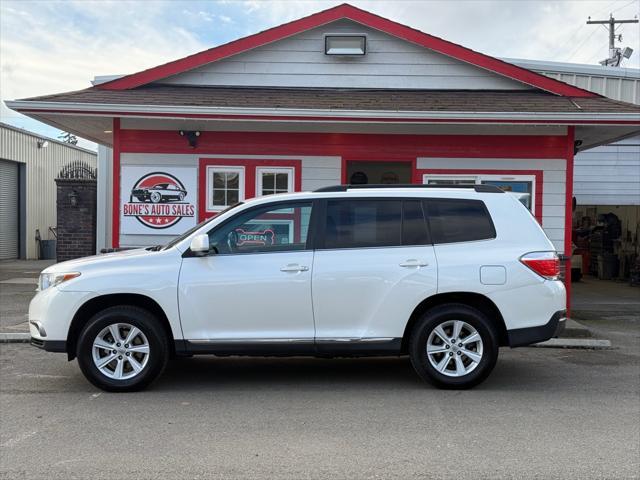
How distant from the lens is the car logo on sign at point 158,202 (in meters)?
10.0

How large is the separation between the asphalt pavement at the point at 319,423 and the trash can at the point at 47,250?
19.1m

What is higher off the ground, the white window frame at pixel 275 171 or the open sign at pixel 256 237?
Result: the white window frame at pixel 275 171

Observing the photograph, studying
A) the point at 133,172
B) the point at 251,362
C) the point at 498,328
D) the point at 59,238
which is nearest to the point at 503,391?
the point at 498,328

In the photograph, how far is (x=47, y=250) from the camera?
2491cm

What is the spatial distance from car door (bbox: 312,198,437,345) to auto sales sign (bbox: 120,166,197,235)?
4.59 meters

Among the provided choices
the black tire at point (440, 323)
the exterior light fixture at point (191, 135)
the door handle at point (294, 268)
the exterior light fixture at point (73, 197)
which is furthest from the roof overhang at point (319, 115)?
the exterior light fixture at point (73, 197)

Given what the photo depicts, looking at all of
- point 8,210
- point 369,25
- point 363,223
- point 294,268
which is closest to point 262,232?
point 294,268

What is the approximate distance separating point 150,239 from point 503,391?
6210mm

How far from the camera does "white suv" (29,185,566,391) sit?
19.0ft

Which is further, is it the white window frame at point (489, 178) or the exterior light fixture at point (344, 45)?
the exterior light fixture at point (344, 45)

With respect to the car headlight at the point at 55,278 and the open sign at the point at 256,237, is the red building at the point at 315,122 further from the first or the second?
the car headlight at the point at 55,278

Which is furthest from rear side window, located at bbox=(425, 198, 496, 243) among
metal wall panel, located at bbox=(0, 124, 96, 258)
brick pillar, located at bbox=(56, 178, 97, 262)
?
metal wall panel, located at bbox=(0, 124, 96, 258)

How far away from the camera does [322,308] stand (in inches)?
230

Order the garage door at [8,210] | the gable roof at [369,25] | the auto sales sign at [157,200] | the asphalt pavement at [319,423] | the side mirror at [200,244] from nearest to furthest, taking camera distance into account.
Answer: the asphalt pavement at [319,423] → the side mirror at [200,244] → the auto sales sign at [157,200] → the gable roof at [369,25] → the garage door at [8,210]
